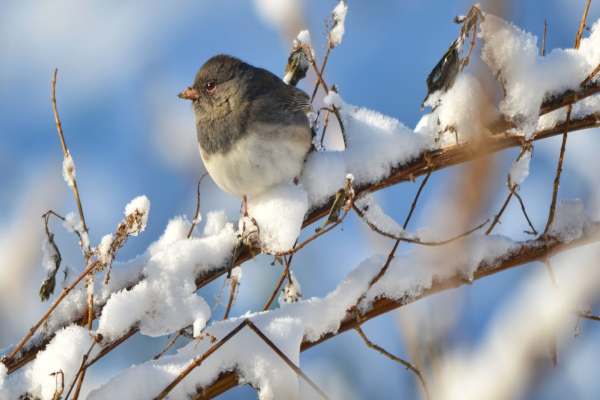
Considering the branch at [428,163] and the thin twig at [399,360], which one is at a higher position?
the branch at [428,163]

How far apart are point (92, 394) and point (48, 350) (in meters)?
0.15

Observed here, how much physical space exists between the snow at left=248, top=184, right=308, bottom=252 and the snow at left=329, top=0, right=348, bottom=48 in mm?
418

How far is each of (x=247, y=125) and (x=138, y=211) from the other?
2.94 feet

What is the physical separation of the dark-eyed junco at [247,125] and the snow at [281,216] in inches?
4.6

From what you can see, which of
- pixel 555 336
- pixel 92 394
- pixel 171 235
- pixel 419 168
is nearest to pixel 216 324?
pixel 92 394

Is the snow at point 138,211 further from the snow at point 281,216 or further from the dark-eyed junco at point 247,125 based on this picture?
the dark-eyed junco at point 247,125

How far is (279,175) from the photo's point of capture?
206 cm

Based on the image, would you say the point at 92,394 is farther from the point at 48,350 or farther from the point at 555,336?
the point at 555,336

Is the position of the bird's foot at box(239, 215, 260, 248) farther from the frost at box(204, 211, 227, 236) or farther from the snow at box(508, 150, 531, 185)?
the snow at box(508, 150, 531, 185)

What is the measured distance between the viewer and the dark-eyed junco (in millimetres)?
2105

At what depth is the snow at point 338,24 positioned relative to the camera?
1.77 m

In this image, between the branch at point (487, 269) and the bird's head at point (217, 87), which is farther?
the bird's head at point (217, 87)

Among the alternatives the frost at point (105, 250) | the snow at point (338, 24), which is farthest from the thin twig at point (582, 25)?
the frost at point (105, 250)

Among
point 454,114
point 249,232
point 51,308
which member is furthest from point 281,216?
point 51,308
